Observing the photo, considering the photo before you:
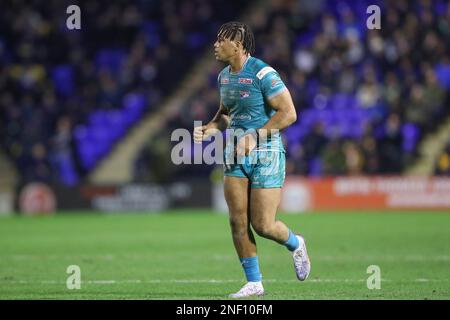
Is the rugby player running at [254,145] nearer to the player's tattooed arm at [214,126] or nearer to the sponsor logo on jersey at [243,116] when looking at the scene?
the sponsor logo on jersey at [243,116]

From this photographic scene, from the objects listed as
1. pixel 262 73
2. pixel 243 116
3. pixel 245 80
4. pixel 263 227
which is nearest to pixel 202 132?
pixel 243 116

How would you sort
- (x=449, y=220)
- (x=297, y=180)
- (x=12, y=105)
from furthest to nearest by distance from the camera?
(x=12, y=105)
(x=297, y=180)
(x=449, y=220)

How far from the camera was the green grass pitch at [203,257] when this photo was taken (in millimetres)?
9773

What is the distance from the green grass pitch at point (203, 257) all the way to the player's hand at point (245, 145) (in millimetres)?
1498

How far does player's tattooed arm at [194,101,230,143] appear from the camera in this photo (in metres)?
9.65

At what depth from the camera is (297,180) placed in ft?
79.5

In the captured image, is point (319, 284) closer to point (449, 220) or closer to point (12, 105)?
point (449, 220)

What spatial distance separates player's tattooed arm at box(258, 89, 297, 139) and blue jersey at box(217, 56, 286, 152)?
0.07 meters

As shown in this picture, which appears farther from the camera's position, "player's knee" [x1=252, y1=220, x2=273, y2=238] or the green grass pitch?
the green grass pitch

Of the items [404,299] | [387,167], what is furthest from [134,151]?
[404,299]

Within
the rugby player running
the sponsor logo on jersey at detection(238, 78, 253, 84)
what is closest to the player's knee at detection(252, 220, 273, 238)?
the rugby player running

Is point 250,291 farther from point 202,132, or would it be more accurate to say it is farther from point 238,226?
point 202,132

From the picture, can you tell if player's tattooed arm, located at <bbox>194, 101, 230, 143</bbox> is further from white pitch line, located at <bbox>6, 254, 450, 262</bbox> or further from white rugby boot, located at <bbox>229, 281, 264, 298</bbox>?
white pitch line, located at <bbox>6, 254, 450, 262</bbox>
